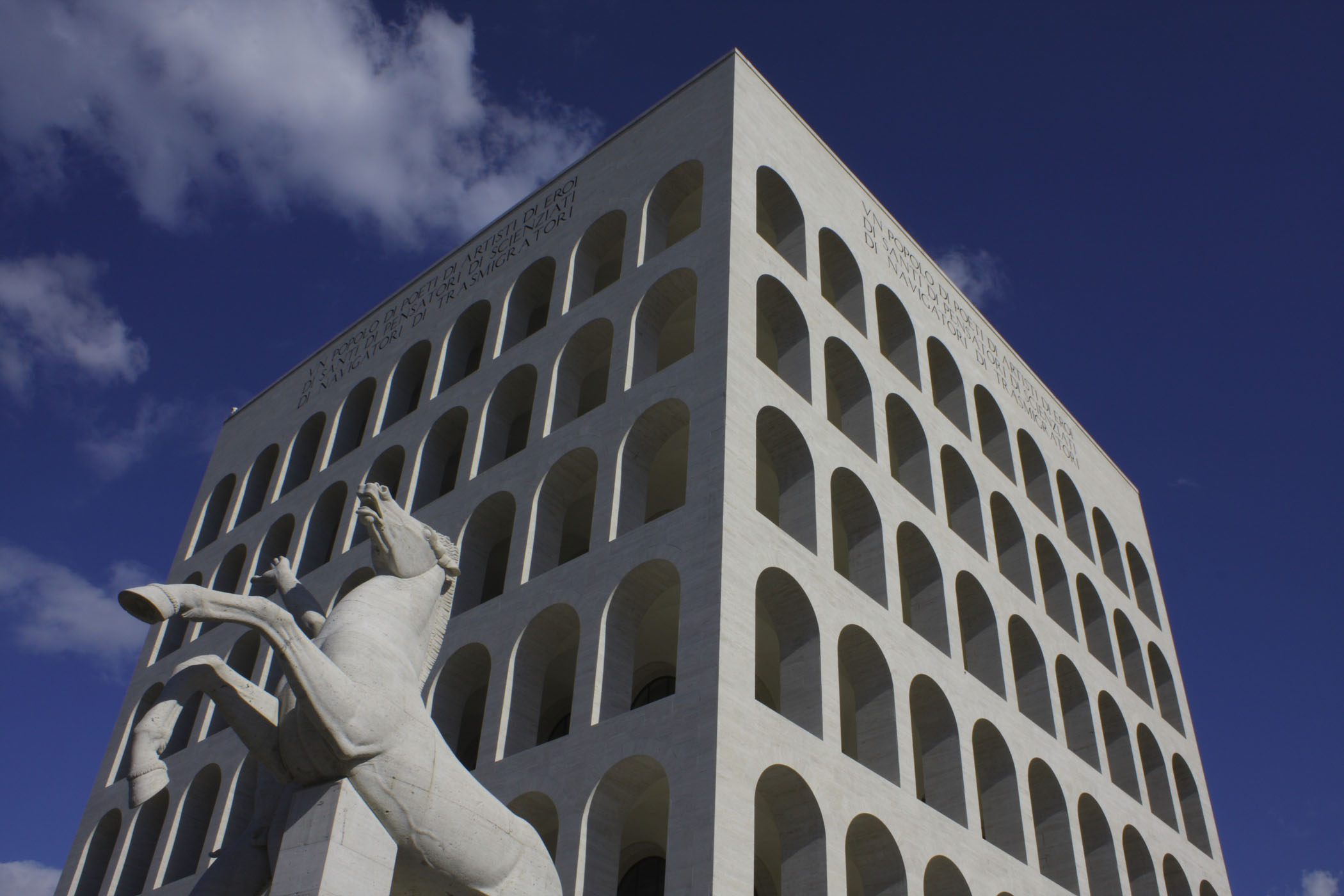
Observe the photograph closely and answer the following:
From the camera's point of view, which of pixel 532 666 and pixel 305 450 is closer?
pixel 532 666

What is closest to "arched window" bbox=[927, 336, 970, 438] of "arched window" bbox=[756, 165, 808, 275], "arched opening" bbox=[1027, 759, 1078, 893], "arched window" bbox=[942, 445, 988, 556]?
"arched window" bbox=[942, 445, 988, 556]

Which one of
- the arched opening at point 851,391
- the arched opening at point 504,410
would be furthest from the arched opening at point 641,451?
the arched opening at point 504,410

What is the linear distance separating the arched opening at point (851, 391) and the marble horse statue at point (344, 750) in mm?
18886

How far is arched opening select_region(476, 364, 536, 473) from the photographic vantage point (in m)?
27.3

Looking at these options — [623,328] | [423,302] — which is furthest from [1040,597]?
[423,302]

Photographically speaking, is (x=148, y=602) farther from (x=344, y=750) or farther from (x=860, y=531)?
(x=860, y=531)

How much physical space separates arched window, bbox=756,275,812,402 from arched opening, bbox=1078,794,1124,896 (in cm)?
1234

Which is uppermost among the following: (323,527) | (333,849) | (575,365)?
(575,365)

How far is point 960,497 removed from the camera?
29.9 meters

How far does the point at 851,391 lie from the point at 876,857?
423 inches

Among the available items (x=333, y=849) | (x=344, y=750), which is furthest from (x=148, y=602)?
(x=333, y=849)

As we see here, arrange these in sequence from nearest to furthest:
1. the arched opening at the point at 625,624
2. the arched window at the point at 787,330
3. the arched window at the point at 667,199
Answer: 1. the arched opening at the point at 625,624
2. the arched window at the point at 787,330
3. the arched window at the point at 667,199

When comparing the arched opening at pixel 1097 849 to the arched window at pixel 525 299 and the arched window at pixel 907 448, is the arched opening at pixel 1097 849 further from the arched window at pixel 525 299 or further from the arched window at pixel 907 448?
the arched window at pixel 525 299

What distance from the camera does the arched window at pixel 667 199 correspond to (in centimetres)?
2669
